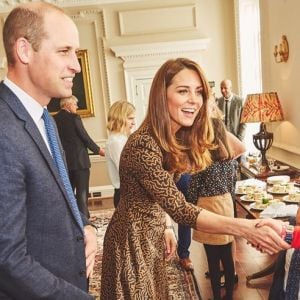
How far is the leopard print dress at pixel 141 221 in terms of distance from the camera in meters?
1.41

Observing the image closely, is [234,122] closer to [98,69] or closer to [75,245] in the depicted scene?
[98,69]

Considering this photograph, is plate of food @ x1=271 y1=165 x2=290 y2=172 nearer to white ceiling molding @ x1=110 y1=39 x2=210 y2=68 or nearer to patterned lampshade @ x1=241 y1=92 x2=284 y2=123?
patterned lampshade @ x1=241 y1=92 x2=284 y2=123

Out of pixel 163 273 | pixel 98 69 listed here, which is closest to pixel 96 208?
pixel 98 69

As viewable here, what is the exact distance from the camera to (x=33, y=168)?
918mm

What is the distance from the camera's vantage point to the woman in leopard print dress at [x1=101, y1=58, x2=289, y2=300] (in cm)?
142

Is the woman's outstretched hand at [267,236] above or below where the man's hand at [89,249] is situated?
below

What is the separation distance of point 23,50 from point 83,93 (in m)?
5.27

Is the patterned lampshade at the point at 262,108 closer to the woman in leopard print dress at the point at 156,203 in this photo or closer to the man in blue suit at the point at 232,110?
the man in blue suit at the point at 232,110

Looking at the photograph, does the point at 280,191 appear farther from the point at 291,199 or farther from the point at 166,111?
the point at 166,111

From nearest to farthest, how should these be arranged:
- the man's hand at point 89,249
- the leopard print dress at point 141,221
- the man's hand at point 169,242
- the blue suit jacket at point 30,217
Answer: the blue suit jacket at point 30,217 < the man's hand at point 89,249 < the leopard print dress at point 141,221 < the man's hand at point 169,242

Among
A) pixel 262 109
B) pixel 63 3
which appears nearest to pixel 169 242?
pixel 262 109


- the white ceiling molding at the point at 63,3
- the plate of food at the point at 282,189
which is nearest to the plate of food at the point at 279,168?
the plate of food at the point at 282,189

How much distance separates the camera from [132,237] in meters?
1.53

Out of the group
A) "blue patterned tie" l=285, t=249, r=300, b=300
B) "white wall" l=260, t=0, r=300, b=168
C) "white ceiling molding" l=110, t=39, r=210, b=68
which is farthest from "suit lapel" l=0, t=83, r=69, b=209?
"white ceiling molding" l=110, t=39, r=210, b=68
